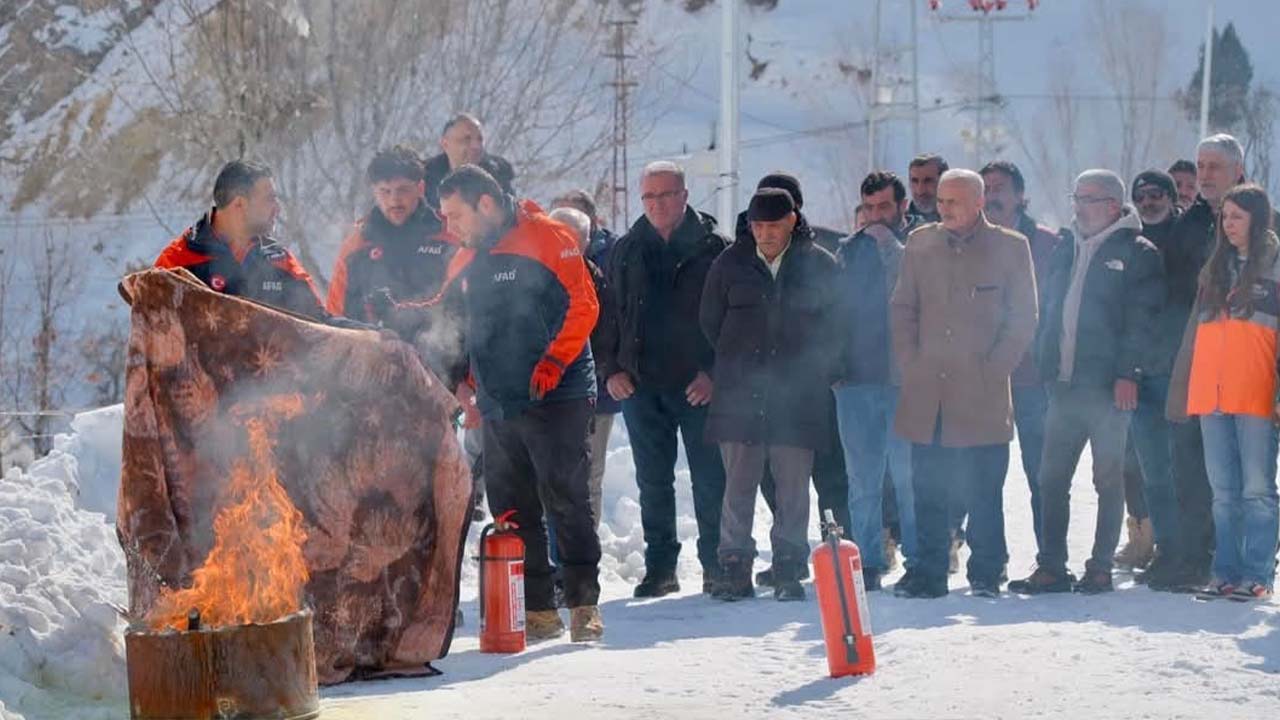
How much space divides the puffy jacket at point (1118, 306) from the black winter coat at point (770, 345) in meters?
1.38

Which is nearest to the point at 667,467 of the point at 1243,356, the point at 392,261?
the point at 392,261

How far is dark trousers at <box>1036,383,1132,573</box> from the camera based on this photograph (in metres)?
10.4

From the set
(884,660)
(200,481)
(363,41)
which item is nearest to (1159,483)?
(884,660)

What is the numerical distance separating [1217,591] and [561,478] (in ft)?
11.0

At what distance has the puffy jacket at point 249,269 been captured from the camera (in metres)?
8.07

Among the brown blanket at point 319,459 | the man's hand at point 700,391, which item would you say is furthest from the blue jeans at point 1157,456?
the brown blanket at point 319,459

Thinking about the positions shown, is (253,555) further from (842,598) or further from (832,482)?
(832,482)

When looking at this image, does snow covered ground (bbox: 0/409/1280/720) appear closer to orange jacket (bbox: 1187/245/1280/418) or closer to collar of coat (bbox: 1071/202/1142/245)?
orange jacket (bbox: 1187/245/1280/418)

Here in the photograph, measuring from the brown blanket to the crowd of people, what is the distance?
1.49 ft

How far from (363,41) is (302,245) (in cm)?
263

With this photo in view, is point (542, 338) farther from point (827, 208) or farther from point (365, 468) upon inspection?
point (827, 208)

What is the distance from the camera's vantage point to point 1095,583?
10234 millimetres

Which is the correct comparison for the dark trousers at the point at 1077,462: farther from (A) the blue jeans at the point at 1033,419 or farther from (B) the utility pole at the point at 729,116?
(B) the utility pole at the point at 729,116

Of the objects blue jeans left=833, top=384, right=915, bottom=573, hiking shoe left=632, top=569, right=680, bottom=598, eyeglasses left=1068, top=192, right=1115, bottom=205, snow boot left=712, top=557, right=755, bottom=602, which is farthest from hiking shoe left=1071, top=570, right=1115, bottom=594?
hiking shoe left=632, top=569, right=680, bottom=598
